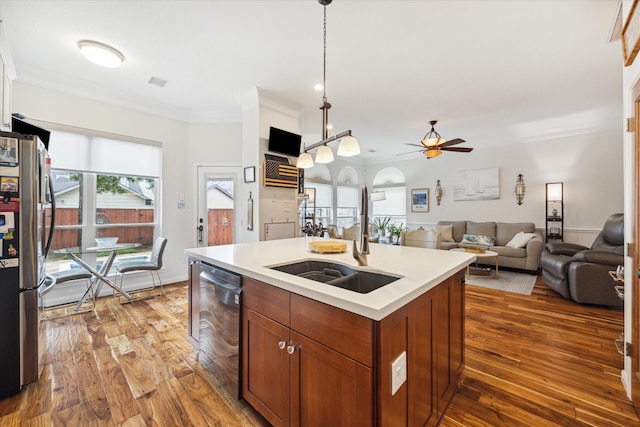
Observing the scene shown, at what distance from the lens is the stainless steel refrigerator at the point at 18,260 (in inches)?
68.1

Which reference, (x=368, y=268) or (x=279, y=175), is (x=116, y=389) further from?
(x=279, y=175)

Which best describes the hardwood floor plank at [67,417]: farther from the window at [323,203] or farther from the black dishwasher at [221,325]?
the window at [323,203]

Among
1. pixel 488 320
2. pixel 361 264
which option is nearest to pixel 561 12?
pixel 361 264

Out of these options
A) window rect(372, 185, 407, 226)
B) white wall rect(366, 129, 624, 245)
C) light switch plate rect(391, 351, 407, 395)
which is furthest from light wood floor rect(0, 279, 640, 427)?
window rect(372, 185, 407, 226)

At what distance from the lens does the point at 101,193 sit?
373 cm

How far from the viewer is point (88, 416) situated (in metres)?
1.60

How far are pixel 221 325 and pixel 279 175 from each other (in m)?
2.44

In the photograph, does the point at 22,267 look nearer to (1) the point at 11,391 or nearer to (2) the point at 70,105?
(1) the point at 11,391

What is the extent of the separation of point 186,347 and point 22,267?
4.29 feet

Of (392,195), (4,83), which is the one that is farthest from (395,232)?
(4,83)

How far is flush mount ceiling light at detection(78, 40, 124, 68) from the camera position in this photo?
8.34ft

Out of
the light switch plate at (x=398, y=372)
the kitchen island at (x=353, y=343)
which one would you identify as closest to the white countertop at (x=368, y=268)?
the kitchen island at (x=353, y=343)

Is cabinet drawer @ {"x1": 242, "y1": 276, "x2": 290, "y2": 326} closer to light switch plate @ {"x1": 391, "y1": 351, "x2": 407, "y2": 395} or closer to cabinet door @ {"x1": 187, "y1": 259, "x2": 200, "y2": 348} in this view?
light switch plate @ {"x1": 391, "y1": 351, "x2": 407, "y2": 395}

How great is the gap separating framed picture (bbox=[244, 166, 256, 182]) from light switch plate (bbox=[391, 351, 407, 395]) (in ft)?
10.1
